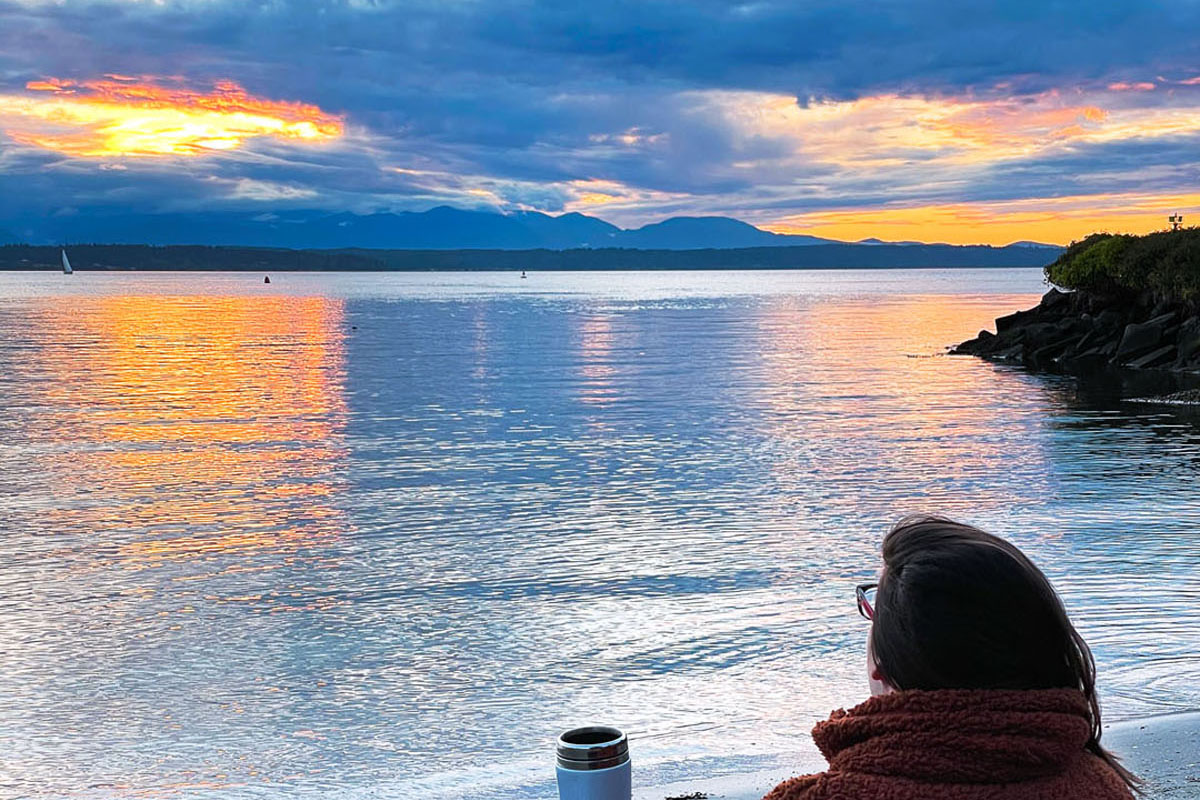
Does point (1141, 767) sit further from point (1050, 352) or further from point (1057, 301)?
point (1057, 301)

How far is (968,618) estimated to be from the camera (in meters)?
2.24

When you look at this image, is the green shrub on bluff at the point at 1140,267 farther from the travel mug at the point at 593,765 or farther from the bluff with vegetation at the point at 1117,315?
the travel mug at the point at 593,765

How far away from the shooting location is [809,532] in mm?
14297

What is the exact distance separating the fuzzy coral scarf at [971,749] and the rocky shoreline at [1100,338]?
1200 inches

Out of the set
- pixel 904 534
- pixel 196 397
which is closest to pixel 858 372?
pixel 196 397

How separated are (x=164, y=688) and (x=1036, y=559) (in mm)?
8139

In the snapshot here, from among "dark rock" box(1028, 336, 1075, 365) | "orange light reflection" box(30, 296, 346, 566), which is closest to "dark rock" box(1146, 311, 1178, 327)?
"dark rock" box(1028, 336, 1075, 365)

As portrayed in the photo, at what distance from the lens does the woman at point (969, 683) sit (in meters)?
2.23

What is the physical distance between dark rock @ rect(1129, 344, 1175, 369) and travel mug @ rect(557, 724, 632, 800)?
116ft

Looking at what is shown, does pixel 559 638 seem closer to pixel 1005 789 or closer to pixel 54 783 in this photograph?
pixel 54 783

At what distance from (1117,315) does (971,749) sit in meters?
44.2

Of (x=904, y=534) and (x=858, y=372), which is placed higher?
(x=904, y=534)

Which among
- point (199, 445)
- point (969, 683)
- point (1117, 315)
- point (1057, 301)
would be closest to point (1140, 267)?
point (1117, 315)

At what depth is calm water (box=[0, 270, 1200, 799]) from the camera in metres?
8.14
